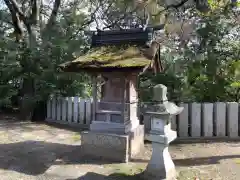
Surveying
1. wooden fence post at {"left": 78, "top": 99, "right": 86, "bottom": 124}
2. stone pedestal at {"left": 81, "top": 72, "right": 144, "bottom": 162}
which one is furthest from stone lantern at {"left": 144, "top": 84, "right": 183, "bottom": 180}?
wooden fence post at {"left": 78, "top": 99, "right": 86, "bottom": 124}

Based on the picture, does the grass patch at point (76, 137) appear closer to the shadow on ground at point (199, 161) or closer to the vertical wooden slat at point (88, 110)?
the vertical wooden slat at point (88, 110)

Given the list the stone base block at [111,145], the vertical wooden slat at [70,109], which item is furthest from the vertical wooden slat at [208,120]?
the vertical wooden slat at [70,109]

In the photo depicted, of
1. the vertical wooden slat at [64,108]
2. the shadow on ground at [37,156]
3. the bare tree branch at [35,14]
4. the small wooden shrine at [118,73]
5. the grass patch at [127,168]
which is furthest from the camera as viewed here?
the bare tree branch at [35,14]

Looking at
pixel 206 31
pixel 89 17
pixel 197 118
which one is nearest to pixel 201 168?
pixel 197 118

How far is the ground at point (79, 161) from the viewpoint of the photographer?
4809mm

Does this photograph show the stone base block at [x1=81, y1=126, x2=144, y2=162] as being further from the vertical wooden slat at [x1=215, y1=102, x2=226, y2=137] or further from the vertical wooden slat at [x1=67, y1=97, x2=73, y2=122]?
the vertical wooden slat at [x1=67, y1=97, x2=73, y2=122]

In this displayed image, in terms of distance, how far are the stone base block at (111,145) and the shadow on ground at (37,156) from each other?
185mm

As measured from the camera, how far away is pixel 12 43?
33.4 feet

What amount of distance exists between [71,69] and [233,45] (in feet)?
18.3

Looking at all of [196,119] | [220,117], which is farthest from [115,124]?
[220,117]

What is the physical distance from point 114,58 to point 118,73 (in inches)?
13.8

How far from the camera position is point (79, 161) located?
557 centimetres

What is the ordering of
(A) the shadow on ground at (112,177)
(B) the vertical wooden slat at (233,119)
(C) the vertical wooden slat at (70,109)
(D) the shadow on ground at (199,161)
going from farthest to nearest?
(C) the vertical wooden slat at (70,109), (B) the vertical wooden slat at (233,119), (D) the shadow on ground at (199,161), (A) the shadow on ground at (112,177)

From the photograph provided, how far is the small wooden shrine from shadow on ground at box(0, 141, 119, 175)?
0.49 meters
